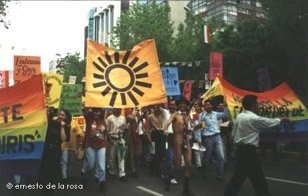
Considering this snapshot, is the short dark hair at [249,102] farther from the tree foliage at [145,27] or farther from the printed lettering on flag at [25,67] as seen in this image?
the tree foliage at [145,27]

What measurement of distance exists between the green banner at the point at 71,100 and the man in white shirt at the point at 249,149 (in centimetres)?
622

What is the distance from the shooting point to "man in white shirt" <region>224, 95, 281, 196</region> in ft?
16.7

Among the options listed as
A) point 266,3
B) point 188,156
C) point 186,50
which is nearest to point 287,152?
point 266,3

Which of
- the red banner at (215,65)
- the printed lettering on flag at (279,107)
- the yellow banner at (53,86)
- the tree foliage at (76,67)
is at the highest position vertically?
the tree foliage at (76,67)

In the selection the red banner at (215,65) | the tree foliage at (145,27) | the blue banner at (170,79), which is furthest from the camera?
the tree foliage at (145,27)

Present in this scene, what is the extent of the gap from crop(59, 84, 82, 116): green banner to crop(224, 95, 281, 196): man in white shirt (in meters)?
6.22

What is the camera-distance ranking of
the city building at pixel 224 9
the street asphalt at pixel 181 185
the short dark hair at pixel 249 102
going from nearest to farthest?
the short dark hair at pixel 249 102 < the street asphalt at pixel 181 185 < the city building at pixel 224 9

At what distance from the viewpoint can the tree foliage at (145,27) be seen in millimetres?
32188

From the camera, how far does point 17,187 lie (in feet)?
21.4

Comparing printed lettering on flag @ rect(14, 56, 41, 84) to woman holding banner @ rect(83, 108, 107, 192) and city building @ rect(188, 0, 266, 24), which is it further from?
city building @ rect(188, 0, 266, 24)

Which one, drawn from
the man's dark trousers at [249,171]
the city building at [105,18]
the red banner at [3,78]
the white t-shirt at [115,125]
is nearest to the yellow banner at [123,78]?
the white t-shirt at [115,125]

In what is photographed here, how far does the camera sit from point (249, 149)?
525 cm

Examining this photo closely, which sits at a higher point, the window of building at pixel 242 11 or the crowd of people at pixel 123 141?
the window of building at pixel 242 11

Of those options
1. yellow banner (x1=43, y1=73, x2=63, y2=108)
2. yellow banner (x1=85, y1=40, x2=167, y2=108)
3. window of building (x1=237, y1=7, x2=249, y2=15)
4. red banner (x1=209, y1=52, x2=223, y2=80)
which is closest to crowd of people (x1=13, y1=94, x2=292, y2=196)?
yellow banner (x1=85, y1=40, x2=167, y2=108)
